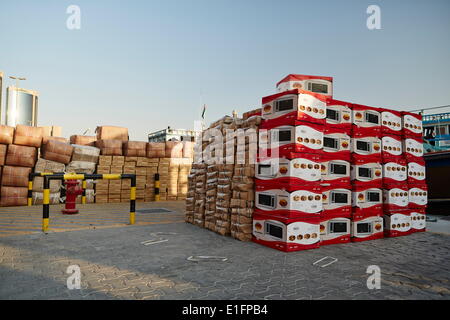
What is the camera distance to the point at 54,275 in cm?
384

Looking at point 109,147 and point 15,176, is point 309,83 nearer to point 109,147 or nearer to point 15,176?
point 109,147

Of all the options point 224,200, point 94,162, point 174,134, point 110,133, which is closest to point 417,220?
point 224,200

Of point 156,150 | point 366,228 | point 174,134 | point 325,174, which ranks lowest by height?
point 366,228

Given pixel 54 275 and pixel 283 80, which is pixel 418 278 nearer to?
pixel 283 80

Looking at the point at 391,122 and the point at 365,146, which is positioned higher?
the point at 391,122

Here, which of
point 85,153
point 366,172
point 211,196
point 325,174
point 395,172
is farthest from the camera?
point 85,153

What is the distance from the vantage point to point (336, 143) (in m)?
6.31

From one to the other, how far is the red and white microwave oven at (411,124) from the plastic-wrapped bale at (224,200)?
486cm

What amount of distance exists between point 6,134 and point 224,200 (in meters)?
10.0

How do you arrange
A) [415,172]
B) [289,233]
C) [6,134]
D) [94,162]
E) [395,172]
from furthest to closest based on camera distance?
1. [94,162]
2. [6,134]
3. [415,172]
4. [395,172]
5. [289,233]

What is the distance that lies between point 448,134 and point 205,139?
81.9 ft

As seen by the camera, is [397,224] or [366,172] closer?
[366,172]

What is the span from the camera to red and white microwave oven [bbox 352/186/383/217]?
6.43 meters
